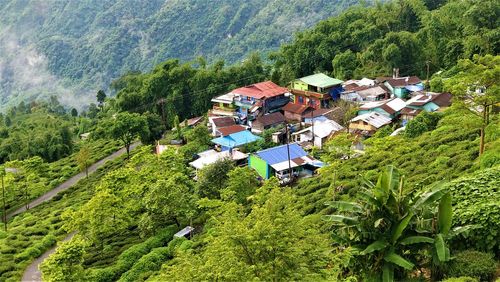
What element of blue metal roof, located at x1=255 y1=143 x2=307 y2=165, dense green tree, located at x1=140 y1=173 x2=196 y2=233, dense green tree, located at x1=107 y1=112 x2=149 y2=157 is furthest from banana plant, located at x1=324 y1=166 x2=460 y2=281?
dense green tree, located at x1=107 y1=112 x2=149 y2=157

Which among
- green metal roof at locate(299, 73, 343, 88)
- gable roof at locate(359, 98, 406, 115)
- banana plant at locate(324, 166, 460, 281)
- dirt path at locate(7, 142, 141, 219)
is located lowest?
dirt path at locate(7, 142, 141, 219)

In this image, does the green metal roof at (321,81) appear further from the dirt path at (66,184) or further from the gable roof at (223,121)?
the dirt path at (66,184)

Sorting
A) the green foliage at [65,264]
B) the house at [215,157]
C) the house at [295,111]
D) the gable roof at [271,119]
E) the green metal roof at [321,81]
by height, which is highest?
the green foliage at [65,264]

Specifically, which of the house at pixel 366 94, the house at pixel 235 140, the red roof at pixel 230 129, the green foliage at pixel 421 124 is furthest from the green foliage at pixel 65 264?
the house at pixel 366 94

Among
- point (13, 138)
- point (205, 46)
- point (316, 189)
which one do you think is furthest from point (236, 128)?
point (205, 46)

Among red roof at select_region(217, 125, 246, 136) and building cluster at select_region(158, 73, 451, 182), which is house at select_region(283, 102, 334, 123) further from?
red roof at select_region(217, 125, 246, 136)

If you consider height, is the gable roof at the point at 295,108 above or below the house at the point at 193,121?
above

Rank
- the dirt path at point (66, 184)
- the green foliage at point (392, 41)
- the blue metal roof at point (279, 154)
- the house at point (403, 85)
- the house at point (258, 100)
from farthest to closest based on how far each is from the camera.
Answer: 1. the house at point (258, 100)
2. the green foliage at point (392, 41)
3. the house at point (403, 85)
4. the dirt path at point (66, 184)
5. the blue metal roof at point (279, 154)

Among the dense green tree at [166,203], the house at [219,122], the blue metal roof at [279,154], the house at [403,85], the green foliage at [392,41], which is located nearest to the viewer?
the dense green tree at [166,203]

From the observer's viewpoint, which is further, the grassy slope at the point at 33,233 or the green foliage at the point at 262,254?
the grassy slope at the point at 33,233

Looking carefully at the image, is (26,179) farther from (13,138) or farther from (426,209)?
(426,209)
